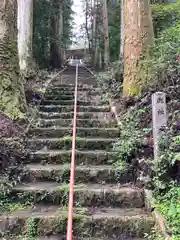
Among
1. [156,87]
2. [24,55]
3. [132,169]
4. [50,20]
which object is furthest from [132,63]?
[50,20]

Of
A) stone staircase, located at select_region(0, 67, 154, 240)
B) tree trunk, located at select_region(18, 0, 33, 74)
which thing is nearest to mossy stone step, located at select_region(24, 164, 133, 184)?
stone staircase, located at select_region(0, 67, 154, 240)

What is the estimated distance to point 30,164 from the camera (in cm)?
614

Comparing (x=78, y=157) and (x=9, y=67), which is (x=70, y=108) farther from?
(x=78, y=157)

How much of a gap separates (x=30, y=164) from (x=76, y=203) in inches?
56.6

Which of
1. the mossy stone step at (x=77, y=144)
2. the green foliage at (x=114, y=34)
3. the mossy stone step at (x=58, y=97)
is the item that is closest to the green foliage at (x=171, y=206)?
the mossy stone step at (x=77, y=144)

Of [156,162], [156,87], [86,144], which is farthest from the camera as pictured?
[156,87]

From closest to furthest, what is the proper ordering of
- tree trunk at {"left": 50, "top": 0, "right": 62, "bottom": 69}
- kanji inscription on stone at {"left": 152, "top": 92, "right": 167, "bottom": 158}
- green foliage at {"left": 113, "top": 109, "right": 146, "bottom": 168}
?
kanji inscription on stone at {"left": 152, "top": 92, "right": 167, "bottom": 158} < green foliage at {"left": 113, "top": 109, "right": 146, "bottom": 168} < tree trunk at {"left": 50, "top": 0, "right": 62, "bottom": 69}

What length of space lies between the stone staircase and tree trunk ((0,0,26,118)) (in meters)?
0.61

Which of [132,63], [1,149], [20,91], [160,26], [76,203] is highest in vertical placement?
[160,26]

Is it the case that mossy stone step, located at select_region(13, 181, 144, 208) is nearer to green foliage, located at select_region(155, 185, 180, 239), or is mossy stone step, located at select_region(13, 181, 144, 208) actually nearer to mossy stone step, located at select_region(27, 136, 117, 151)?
green foliage, located at select_region(155, 185, 180, 239)

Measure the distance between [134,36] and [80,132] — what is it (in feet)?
9.10

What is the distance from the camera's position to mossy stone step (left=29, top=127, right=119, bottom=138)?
24.0ft

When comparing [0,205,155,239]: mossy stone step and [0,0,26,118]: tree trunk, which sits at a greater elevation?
[0,0,26,118]: tree trunk

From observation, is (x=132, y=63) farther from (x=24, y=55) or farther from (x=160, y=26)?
(x=160, y=26)
